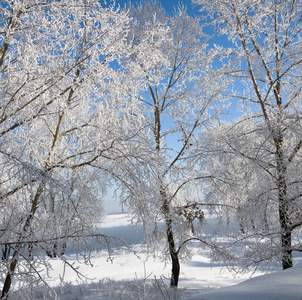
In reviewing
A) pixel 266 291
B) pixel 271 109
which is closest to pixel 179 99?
pixel 271 109

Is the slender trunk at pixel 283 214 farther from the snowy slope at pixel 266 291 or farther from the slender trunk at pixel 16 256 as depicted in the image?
the slender trunk at pixel 16 256

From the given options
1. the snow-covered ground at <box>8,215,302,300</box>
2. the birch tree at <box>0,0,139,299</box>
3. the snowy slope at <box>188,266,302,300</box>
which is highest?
the birch tree at <box>0,0,139,299</box>

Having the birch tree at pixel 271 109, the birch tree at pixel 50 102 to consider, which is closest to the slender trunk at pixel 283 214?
the birch tree at pixel 271 109

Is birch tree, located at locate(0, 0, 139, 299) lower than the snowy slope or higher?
higher

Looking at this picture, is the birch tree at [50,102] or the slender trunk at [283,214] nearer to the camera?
the birch tree at [50,102]

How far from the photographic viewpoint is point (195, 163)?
594cm

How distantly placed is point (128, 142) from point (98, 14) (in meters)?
1.89

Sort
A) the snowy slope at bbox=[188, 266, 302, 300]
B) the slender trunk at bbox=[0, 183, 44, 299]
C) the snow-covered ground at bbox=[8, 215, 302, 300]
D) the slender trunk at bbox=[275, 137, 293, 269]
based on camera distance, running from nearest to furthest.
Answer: the snowy slope at bbox=[188, 266, 302, 300] < the snow-covered ground at bbox=[8, 215, 302, 300] < the slender trunk at bbox=[0, 183, 44, 299] < the slender trunk at bbox=[275, 137, 293, 269]

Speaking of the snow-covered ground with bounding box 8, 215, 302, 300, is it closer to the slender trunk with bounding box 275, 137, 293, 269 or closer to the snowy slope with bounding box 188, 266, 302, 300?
the snowy slope with bounding box 188, 266, 302, 300

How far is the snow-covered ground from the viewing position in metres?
1.40

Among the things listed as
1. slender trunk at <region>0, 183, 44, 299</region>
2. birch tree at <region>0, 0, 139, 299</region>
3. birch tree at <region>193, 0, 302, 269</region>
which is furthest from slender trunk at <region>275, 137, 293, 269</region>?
slender trunk at <region>0, 183, 44, 299</region>

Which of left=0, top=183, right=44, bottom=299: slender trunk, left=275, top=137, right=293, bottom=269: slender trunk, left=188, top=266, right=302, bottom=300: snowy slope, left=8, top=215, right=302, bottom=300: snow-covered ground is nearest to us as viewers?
left=188, top=266, right=302, bottom=300: snowy slope

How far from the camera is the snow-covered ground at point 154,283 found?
1403 mm

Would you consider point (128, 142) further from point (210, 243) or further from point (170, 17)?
point (170, 17)
